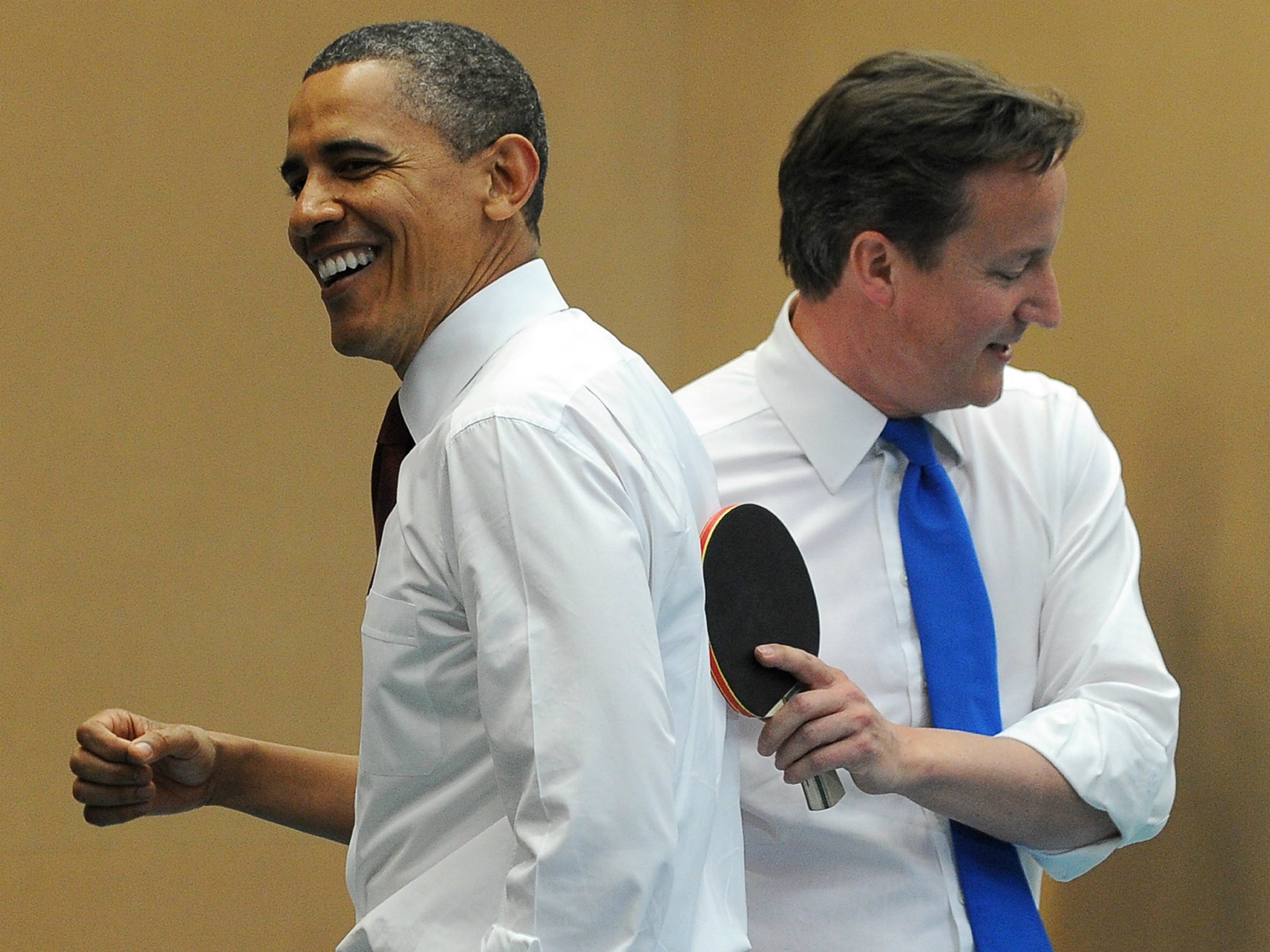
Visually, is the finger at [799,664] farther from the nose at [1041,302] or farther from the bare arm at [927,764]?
the nose at [1041,302]

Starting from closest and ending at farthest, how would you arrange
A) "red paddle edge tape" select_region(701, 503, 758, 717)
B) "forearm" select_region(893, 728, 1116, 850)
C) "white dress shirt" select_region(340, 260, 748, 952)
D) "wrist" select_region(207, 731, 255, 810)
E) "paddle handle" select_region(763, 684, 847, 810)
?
"white dress shirt" select_region(340, 260, 748, 952) < "red paddle edge tape" select_region(701, 503, 758, 717) < "paddle handle" select_region(763, 684, 847, 810) < "forearm" select_region(893, 728, 1116, 850) < "wrist" select_region(207, 731, 255, 810)

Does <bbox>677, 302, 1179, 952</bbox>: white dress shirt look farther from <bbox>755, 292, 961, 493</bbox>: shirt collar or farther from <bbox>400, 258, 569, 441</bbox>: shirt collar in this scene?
<bbox>400, 258, 569, 441</bbox>: shirt collar

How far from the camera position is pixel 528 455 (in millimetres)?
1059

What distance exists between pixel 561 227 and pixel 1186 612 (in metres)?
1.27

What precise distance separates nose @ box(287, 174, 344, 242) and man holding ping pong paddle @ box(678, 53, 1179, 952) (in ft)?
1.84

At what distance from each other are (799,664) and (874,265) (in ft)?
1.85

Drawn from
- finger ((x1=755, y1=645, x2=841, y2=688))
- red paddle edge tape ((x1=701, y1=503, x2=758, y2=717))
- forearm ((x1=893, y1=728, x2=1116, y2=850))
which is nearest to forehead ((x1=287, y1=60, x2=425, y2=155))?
red paddle edge tape ((x1=701, y1=503, x2=758, y2=717))

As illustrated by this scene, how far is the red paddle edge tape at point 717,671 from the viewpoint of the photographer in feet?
4.07

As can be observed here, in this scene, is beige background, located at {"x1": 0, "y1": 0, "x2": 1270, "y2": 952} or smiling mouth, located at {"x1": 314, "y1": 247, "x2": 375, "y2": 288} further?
beige background, located at {"x1": 0, "y1": 0, "x2": 1270, "y2": 952}

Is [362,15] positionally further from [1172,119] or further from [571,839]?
[571,839]

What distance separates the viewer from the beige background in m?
1.88

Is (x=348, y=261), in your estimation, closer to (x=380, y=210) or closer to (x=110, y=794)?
(x=380, y=210)

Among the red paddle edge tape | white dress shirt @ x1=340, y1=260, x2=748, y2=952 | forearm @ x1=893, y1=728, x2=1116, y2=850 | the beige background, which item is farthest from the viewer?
the beige background

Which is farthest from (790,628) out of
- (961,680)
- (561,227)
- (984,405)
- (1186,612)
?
(561,227)
